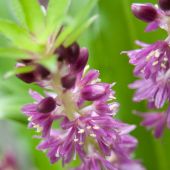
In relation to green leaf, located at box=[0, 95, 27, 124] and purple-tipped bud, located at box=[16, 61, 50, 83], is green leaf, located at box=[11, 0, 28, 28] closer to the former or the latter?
purple-tipped bud, located at box=[16, 61, 50, 83]

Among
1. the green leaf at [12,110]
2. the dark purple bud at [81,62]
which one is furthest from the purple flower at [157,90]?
the green leaf at [12,110]

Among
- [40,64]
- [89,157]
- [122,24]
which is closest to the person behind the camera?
[40,64]

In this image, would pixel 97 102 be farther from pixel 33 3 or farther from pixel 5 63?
pixel 5 63

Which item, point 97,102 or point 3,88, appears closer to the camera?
point 97,102

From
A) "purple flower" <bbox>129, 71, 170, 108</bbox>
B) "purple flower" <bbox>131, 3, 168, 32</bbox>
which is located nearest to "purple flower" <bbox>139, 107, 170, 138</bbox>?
"purple flower" <bbox>129, 71, 170, 108</bbox>

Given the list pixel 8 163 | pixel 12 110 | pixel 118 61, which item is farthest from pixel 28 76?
pixel 8 163

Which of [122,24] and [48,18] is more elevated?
[122,24]

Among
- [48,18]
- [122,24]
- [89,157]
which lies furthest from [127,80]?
[48,18]

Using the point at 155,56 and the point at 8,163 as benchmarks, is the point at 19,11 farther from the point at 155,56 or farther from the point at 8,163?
the point at 8,163
